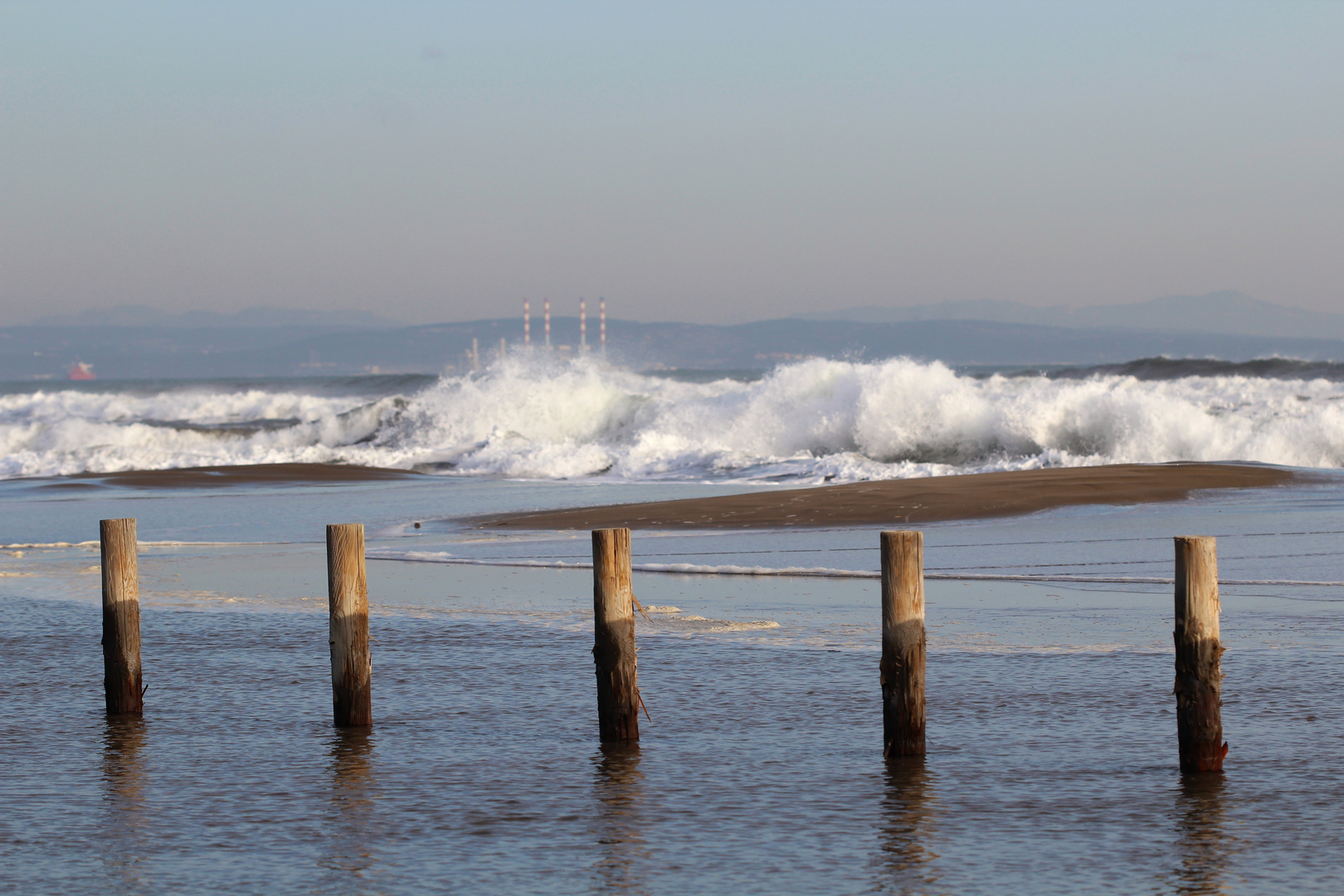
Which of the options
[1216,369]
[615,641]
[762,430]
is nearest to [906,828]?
[615,641]

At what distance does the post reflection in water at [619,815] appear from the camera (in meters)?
4.98

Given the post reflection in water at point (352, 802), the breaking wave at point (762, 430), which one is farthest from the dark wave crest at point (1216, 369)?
the post reflection in water at point (352, 802)

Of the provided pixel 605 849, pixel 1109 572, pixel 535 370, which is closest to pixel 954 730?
pixel 605 849

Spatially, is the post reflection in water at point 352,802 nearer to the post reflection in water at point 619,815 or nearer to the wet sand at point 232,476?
the post reflection in water at point 619,815

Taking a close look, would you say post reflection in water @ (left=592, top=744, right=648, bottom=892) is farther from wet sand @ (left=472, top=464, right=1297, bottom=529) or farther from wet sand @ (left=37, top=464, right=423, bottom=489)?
wet sand @ (left=37, top=464, right=423, bottom=489)

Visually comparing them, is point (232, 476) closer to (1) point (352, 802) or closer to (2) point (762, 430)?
(2) point (762, 430)

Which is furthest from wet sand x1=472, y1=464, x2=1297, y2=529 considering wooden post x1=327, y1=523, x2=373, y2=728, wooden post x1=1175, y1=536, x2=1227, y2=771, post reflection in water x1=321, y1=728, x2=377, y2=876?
wooden post x1=1175, y1=536, x2=1227, y2=771

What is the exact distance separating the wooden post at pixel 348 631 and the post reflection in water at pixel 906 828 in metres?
2.45

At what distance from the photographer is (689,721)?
7035 millimetres

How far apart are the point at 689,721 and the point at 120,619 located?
113 inches

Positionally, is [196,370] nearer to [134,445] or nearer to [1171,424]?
[134,445]

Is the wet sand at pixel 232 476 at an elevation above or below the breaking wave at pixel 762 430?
below

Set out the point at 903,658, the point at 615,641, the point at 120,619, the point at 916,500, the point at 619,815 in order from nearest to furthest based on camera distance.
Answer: the point at 619,815
the point at 903,658
the point at 615,641
the point at 120,619
the point at 916,500

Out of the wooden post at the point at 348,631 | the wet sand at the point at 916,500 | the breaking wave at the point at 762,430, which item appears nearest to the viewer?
the wooden post at the point at 348,631
